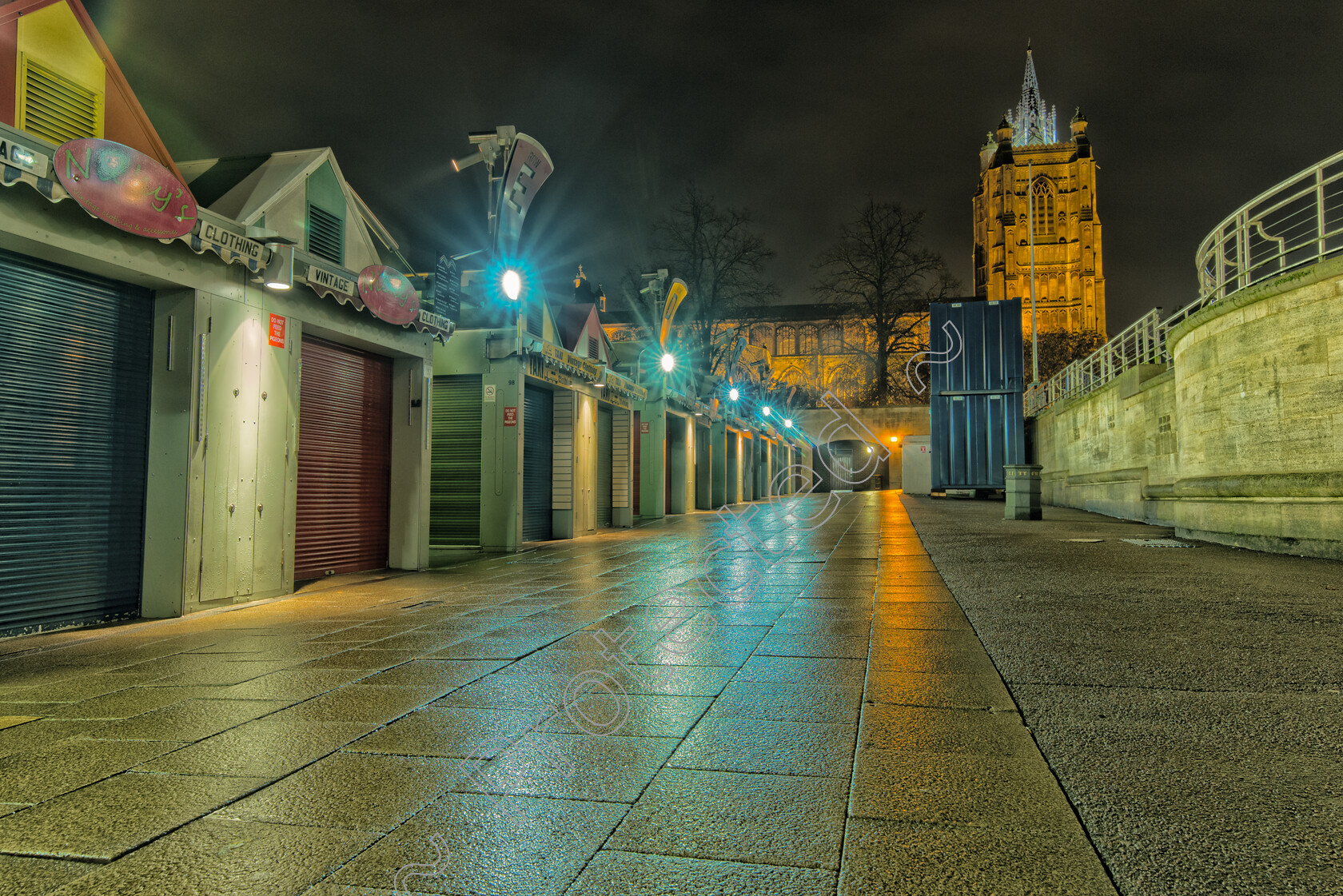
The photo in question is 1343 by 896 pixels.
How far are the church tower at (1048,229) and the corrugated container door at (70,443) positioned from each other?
92.3m

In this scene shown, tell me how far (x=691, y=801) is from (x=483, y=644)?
10.5 ft

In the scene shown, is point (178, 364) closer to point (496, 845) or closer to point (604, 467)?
point (496, 845)

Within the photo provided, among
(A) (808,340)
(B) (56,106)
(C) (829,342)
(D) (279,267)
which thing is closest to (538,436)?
(D) (279,267)

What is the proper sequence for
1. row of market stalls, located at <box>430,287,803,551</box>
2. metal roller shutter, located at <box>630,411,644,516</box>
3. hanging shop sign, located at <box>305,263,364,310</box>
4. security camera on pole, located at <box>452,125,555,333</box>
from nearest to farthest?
hanging shop sign, located at <box>305,263,364,310</box>
security camera on pole, located at <box>452,125,555,333</box>
row of market stalls, located at <box>430,287,803,551</box>
metal roller shutter, located at <box>630,411,644,516</box>

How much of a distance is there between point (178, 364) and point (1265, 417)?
1267 cm

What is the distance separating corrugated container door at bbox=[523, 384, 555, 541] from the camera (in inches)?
636

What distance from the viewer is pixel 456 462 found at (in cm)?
1489

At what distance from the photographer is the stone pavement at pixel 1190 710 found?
2.13 metres

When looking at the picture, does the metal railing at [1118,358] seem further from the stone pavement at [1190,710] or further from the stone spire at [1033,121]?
the stone spire at [1033,121]

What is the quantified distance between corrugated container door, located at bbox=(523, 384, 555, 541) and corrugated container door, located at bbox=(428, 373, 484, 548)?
1.21m

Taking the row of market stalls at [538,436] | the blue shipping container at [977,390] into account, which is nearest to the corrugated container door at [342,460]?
→ the row of market stalls at [538,436]

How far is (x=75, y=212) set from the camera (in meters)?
6.64

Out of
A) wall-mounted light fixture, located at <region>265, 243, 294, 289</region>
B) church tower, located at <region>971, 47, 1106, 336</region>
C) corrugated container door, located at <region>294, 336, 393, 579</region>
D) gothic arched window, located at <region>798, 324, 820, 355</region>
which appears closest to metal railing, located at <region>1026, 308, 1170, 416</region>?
corrugated container door, located at <region>294, 336, 393, 579</region>

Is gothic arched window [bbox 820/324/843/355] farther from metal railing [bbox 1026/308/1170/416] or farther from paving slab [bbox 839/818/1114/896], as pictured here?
paving slab [bbox 839/818/1114/896]
